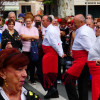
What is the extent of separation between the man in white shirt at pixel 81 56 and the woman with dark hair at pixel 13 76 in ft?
9.67

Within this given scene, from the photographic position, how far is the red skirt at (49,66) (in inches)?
259

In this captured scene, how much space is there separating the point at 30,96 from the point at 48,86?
13.4 feet

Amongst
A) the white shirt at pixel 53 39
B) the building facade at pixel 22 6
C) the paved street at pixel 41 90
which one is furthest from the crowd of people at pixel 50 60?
the building facade at pixel 22 6

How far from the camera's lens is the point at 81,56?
5.49 metres

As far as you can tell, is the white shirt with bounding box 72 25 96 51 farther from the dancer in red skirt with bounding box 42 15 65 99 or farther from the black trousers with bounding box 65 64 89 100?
the dancer in red skirt with bounding box 42 15 65 99

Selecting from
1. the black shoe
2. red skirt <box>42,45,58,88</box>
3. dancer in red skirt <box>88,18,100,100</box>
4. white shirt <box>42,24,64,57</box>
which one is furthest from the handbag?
dancer in red skirt <box>88,18,100,100</box>

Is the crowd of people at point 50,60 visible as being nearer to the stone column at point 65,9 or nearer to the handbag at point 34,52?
the handbag at point 34,52

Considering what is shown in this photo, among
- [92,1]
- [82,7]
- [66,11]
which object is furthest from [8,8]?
[66,11]

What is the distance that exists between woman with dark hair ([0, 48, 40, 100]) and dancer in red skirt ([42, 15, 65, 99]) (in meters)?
3.87

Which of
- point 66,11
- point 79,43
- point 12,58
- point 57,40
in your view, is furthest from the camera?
point 66,11

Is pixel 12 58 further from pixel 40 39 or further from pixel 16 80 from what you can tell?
pixel 40 39

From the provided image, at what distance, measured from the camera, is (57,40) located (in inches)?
255

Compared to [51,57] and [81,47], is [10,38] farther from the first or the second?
[81,47]

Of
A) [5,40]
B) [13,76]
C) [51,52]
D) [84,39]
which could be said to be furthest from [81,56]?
[13,76]
